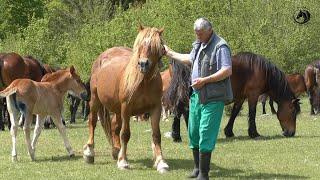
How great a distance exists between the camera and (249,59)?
15.0 m

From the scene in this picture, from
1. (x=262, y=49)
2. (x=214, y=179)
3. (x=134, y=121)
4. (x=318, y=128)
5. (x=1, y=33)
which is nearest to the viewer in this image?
(x=214, y=179)

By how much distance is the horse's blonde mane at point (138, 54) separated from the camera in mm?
9328

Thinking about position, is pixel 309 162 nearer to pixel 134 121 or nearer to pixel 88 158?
pixel 88 158

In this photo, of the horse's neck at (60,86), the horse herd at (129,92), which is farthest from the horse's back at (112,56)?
the horse's neck at (60,86)

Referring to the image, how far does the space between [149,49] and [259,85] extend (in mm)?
6138

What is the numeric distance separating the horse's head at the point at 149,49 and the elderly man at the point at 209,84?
87 cm

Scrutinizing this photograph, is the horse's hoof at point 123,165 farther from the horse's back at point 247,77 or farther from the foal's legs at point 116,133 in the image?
the horse's back at point 247,77

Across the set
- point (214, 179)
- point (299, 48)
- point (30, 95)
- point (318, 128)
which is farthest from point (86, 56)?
point (214, 179)

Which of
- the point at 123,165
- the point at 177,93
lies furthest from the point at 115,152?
the point at 177,93

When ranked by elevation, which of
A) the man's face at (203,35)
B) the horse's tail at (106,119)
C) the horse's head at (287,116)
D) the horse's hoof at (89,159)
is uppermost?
the man's face at (203,35)

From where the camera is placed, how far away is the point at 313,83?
966 inches

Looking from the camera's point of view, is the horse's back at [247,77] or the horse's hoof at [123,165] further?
the horse's back at [247,77]

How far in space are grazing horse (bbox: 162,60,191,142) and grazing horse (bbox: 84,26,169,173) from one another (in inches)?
113

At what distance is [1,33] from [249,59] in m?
37.1
